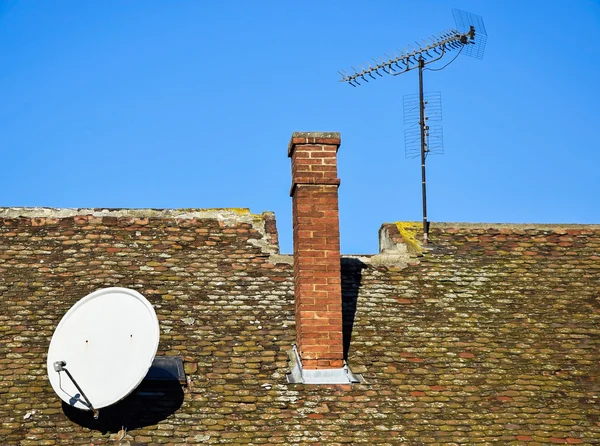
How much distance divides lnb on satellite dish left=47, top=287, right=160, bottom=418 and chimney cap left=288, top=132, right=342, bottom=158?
11.0 feet

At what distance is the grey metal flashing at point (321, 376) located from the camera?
13320 millimetres

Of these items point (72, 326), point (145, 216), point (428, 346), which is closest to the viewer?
point (72, 326)

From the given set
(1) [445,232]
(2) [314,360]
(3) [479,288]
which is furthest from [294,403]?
(1) [445,232]

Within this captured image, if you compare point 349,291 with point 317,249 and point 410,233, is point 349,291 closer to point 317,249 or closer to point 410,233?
point 317,249

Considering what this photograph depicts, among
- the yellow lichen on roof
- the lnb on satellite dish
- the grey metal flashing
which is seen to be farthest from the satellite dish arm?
the yellow lichen on roof

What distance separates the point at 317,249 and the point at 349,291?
1.27 m

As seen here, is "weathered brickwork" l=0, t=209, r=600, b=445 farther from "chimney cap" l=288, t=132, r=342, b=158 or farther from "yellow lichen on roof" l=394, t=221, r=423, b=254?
"chimney cap" l=288, t=132, r=342, b=158

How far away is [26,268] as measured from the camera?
594 inches

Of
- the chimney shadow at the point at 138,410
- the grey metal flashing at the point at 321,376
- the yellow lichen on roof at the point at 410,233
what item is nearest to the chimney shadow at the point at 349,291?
the grey metal flashing at the point at 321,376

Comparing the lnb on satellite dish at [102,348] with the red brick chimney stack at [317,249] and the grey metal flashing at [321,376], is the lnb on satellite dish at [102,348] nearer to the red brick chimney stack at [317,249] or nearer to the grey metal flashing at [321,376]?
the grey metal flashing at [321,376]

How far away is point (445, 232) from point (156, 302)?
16.8 ft

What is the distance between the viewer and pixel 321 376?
1340 centimetres

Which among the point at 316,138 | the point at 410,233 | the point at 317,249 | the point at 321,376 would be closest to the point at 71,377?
the point at 321,376

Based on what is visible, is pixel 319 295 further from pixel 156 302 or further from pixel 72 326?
pixel 72 326
